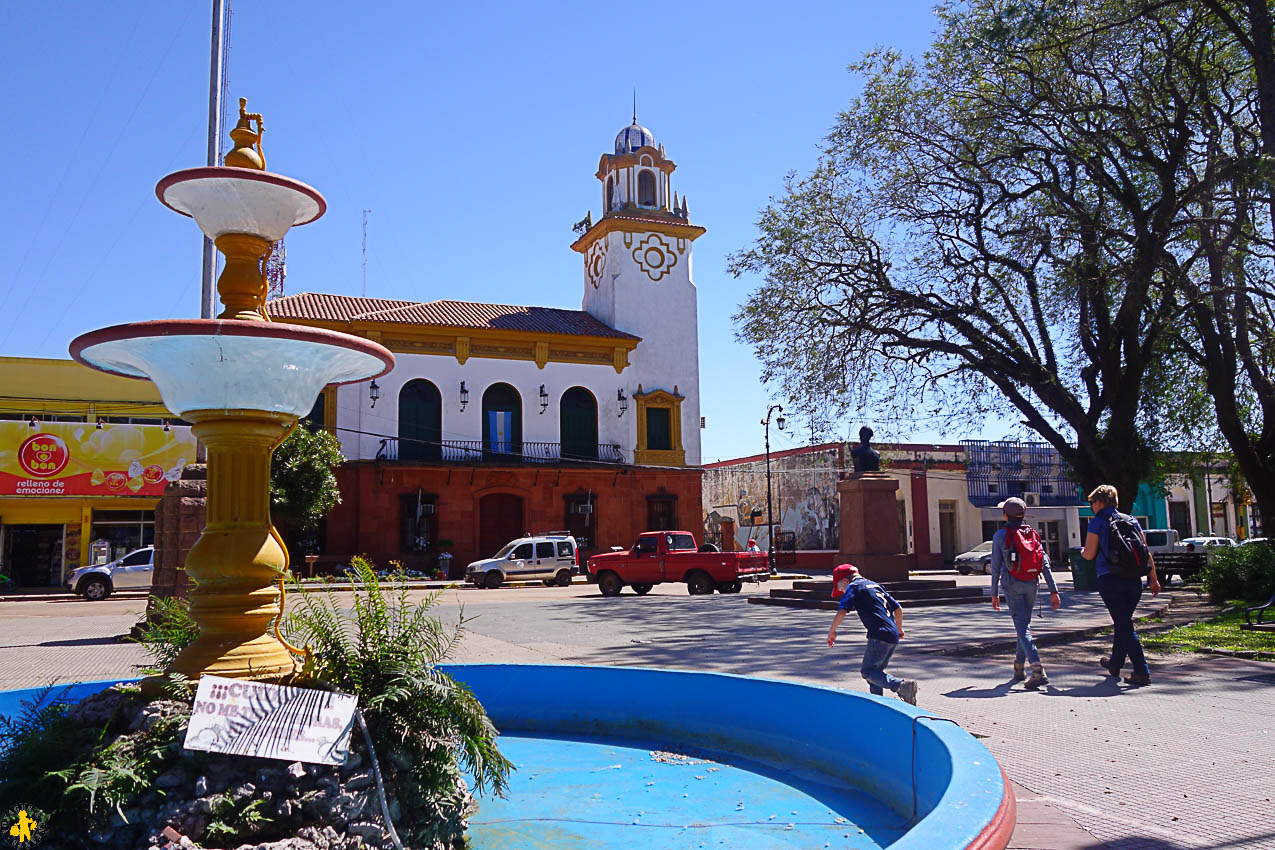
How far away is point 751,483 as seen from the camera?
51.0 m

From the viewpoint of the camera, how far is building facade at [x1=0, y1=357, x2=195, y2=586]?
2861 cm

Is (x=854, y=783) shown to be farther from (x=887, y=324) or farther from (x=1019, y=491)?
(x=1019, y=491)

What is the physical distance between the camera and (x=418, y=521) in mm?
35344

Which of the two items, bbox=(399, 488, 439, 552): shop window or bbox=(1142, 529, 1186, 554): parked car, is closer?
bbox=(399, 488, 439, 552): shop window

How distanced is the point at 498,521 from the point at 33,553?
15.6m

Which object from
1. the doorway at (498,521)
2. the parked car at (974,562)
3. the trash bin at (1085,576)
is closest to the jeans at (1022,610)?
the trash bin at (1085,576)

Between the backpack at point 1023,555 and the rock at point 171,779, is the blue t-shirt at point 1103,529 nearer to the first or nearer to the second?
the backpack at point 1023,555

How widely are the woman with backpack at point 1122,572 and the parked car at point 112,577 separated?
24087 mm

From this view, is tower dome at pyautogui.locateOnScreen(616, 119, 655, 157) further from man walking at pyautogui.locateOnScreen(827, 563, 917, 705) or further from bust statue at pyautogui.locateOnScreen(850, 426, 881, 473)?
man walking at pyautogui.locateOnScreen(827, 563, 917, 705)

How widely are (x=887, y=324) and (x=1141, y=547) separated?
13.5 meters

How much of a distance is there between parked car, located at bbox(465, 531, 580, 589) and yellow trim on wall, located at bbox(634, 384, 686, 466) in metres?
7.80

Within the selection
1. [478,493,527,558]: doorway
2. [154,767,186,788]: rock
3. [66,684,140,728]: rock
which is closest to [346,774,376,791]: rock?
[154,767,186,788]: rock

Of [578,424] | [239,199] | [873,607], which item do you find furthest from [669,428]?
[239,199]

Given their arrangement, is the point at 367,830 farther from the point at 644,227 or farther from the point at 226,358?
the point at 644,227
